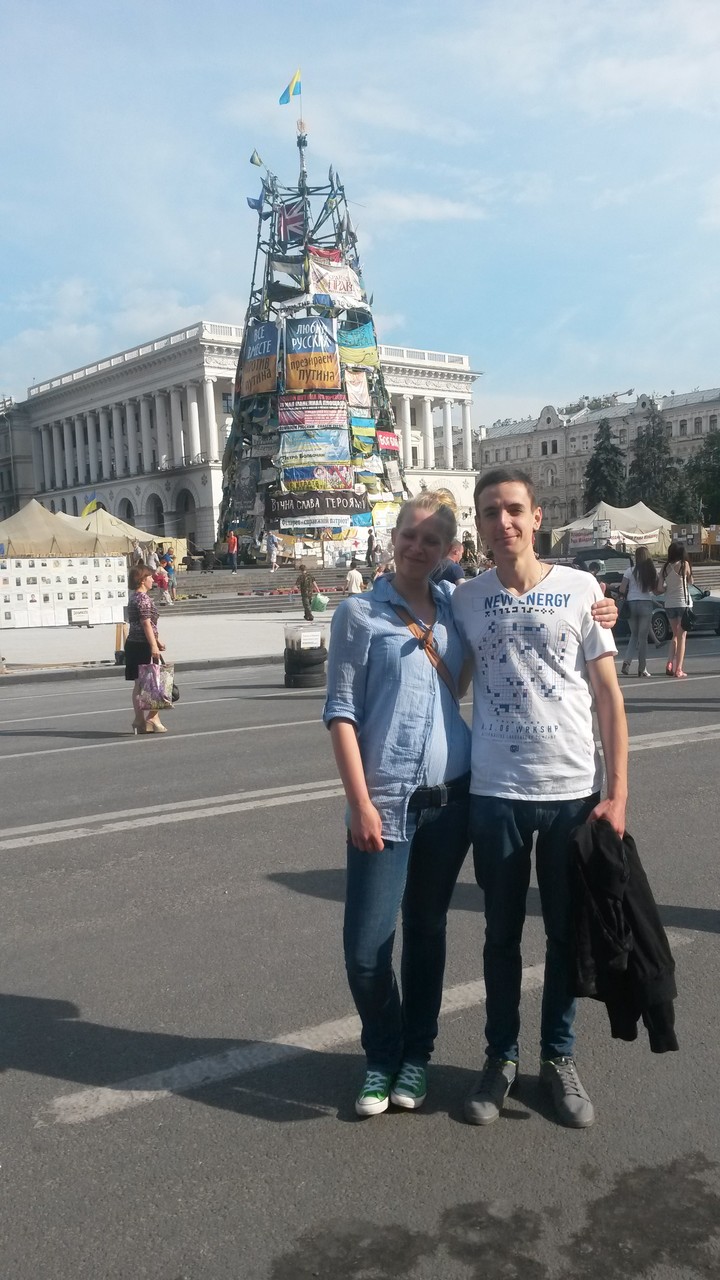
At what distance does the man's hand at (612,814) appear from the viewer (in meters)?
2.92

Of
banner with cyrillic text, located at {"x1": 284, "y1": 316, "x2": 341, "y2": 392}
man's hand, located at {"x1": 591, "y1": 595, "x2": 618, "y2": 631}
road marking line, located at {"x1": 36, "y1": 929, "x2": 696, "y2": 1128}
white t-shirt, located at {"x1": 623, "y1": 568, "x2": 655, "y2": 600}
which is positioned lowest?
road marking line, located at {"x1": 36, "y1": 929, "x2": 696, "y2": 1128}

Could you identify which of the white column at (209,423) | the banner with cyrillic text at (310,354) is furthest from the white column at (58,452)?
the banner with cyrillic text at (310,354)

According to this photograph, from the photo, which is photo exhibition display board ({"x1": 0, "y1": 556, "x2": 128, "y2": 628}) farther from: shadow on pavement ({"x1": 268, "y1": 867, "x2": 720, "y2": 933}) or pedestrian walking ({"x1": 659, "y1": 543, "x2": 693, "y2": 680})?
shadow on pavement ({"x1": 268, "y1": 867, "x2": 720, "y2": 933})

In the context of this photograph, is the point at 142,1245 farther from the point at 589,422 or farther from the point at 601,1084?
the point at 589,422

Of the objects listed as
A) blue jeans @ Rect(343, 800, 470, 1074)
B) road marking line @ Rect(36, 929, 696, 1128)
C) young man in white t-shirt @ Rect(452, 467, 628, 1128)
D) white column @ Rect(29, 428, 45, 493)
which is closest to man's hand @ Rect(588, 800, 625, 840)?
young man in white t-shirt @ Rect(452, 467, 628, 1128)

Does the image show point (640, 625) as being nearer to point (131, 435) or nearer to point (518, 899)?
point (518, 899)

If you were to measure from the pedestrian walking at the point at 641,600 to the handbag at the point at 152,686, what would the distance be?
6613mm

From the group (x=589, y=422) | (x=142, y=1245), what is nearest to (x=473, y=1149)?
(x=142, y=1245)

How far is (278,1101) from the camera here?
10.5ft

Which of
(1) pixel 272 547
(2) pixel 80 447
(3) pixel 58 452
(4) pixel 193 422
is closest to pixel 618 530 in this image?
(1) pixel 272 547

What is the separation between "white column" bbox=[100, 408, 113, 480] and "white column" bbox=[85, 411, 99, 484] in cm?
115

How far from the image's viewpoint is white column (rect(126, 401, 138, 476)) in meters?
86.0

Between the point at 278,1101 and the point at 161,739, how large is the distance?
7.14m

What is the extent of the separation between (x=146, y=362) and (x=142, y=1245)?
83935 mm
